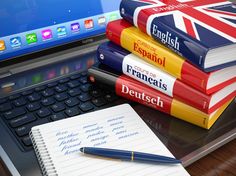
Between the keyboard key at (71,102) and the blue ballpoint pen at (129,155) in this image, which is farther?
Result: the keyboard key at (71,102)

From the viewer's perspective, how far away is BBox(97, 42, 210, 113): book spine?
1.68 feet

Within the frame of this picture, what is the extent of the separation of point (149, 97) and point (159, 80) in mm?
35

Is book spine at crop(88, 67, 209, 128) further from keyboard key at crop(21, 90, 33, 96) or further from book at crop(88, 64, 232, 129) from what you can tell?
keyboard key at crop(21, 90, 33, 96)

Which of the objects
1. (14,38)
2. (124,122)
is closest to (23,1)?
(14,38)

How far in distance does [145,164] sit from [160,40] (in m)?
0.19

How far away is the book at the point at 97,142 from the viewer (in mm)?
443

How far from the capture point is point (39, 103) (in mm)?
576

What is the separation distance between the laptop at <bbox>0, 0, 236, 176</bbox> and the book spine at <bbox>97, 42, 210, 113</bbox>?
0.04 m

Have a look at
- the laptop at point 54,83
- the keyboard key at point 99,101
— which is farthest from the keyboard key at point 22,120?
the keyboard key at point 99,101

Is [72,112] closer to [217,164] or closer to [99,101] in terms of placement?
[99,101]

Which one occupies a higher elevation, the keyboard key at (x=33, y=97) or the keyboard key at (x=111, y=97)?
the keyboard key at (x=33, y=97)

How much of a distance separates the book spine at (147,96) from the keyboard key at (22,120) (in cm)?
13

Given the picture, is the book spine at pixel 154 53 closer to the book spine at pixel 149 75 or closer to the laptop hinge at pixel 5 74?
the book spine at pixel 149 75

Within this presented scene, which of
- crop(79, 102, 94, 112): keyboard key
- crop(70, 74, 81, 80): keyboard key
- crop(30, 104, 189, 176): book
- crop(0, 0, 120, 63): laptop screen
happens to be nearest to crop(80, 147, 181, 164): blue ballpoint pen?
crop(30, 104, 189, 176): book
